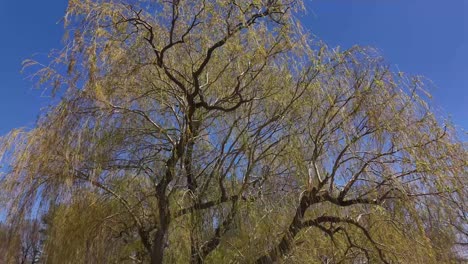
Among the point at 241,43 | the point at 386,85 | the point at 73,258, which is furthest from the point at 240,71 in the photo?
the point at 73,258

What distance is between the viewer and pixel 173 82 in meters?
5.04

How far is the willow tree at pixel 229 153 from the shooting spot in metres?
4.38

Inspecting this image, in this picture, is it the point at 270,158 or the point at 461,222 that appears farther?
the point at 270,158

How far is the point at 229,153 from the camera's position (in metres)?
4.96

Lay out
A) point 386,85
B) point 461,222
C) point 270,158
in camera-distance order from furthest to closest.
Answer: point 270,158
point 386,85
point 461,222

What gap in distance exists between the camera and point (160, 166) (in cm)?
495

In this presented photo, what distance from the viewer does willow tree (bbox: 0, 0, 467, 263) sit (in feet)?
14.4

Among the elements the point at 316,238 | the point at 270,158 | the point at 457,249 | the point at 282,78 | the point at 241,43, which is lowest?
the point at 457,249

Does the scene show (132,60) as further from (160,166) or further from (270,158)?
(270,158)

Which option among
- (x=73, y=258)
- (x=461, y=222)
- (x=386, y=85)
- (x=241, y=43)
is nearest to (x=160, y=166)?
(x=73, y=258)

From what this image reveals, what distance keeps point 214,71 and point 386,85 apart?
1842 millimetres

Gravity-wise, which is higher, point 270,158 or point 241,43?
point 241,43

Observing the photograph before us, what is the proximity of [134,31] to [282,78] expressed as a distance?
158 cm

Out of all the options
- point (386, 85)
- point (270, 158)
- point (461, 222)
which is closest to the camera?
point (461, 222)
